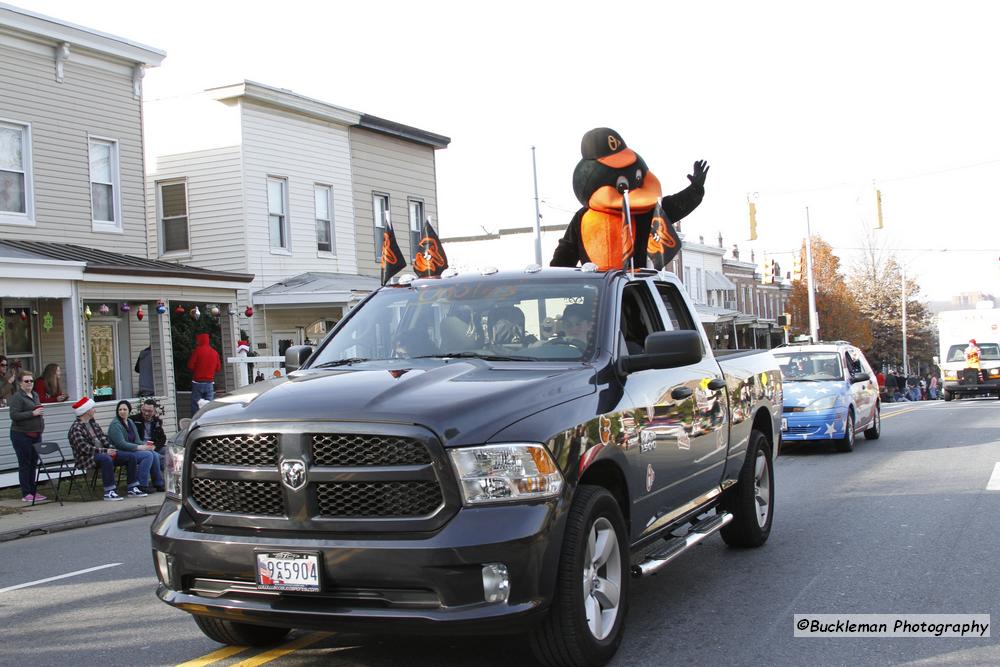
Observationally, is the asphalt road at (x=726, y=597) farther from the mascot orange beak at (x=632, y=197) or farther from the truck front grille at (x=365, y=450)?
the mascot orange beak at (x=632, y=197)

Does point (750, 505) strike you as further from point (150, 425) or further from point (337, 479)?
point (150, 425)

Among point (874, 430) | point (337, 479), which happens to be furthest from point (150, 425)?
point (337, 479)

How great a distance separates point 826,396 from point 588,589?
11.7m

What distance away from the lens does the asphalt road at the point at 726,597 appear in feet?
17.1

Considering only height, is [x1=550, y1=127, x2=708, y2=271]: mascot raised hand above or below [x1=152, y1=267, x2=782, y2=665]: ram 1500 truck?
above

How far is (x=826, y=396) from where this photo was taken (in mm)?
15586

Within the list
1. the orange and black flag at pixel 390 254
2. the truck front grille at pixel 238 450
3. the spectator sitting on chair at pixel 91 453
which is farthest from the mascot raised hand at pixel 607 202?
the truck front grille at pixel 238 450

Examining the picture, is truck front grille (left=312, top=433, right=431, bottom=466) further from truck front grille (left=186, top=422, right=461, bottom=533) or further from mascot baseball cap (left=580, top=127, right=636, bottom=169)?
mascot baseball cap (left=580, top=127, right=636, bottom=169)

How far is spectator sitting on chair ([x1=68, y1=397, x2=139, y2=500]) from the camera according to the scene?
1371 centimetres

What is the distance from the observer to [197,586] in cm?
461

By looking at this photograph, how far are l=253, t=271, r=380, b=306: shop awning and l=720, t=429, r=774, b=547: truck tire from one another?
14.4 m

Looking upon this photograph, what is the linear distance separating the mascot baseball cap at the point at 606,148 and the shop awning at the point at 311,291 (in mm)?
10019


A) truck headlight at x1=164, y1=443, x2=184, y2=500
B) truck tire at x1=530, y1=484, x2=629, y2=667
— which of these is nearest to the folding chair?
truck headlight at x1=164, y1=443, x2=184, y2=500

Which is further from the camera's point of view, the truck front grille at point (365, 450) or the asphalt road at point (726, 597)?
the asphalt road at point (726, 597)
